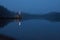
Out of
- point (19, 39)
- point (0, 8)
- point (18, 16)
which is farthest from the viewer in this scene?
point (0, 8)

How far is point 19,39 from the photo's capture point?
13016 mm

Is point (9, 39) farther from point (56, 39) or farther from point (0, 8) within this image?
point (0, 8)

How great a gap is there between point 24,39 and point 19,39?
0.35 metres

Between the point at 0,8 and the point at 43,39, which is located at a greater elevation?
the point at 0,8

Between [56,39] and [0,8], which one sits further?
[0,8]

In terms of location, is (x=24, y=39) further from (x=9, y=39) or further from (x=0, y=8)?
(x=0, y=8)

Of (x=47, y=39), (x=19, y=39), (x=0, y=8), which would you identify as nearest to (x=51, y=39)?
(x=47, y=39)

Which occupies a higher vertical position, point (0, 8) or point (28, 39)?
point (0, 8)

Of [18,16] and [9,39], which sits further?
[18,16]

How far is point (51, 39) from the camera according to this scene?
43.9ft

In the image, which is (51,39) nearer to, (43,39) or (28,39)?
(43,39)

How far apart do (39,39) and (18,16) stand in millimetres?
83766

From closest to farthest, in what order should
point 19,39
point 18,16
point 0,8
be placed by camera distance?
point 19,39 → point 18,16 → point 0,8

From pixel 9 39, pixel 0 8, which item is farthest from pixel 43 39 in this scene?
pixel 0 8
